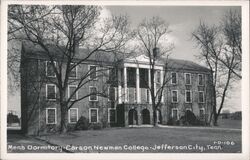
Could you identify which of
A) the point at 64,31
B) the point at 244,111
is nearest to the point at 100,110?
the point at 64,31

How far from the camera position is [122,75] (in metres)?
17.3

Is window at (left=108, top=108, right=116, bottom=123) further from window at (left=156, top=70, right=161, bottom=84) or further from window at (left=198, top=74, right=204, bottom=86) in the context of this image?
window at (left=198, top=74, right=204, bottom=86)

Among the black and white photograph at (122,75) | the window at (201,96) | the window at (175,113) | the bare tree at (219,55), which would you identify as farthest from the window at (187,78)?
the bare tree at (219,55)

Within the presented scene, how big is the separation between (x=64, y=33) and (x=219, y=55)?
5.79 metres

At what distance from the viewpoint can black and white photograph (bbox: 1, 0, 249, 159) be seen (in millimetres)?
9852

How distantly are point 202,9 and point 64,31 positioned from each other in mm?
5264

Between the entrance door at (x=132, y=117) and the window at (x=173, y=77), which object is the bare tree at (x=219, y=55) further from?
the entrance door at (x=132, y=117)

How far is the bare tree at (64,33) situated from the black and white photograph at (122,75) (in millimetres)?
39

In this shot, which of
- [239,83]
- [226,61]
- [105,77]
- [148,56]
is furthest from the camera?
[148,56]

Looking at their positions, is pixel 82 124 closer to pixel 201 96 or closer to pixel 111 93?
pixel 111 93

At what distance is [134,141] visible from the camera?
1080cm

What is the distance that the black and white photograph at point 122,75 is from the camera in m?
9.85
